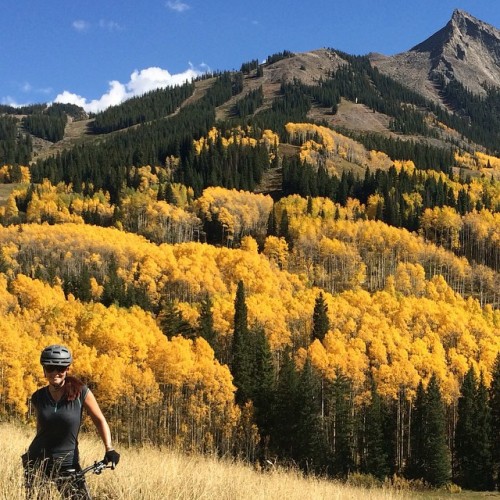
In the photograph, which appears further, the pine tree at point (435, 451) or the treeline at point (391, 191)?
the treeline at point (391, 191)

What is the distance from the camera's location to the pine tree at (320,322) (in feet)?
308

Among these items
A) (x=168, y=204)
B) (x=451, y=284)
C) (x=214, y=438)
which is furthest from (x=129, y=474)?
(x=168, y=204)

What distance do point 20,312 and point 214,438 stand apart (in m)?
46.9

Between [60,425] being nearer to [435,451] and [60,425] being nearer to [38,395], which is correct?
[38,395]

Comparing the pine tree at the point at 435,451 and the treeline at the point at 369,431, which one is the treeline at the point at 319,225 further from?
the pine tree at the point at 435,451

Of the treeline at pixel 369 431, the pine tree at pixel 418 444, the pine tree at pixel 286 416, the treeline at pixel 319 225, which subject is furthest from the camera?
the treeline at pixel 319 225

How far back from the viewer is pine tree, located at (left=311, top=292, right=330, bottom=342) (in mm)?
93812

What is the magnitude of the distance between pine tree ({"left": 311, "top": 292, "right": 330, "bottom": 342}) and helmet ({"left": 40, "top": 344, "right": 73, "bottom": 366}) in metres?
87.9

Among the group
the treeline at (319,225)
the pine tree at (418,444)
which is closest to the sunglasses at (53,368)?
the pine tree at (418,444)

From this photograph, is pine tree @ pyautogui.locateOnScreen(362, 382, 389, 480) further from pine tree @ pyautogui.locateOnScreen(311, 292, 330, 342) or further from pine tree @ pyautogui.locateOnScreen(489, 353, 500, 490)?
pine tree @ pyautogui.locateOnScreen(311, 292, 330, 342)

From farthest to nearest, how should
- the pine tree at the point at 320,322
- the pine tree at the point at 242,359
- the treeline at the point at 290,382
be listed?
the pine tree at the point at 320,322, the pine tree at the point at 242,359, the treeline at the point at 290,382

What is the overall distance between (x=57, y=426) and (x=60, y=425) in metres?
0.05

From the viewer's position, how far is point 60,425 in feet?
24.9

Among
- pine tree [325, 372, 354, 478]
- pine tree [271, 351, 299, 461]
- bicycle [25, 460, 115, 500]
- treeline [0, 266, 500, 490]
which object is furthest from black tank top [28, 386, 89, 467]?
pine tree [325, 372, 354, 478]
